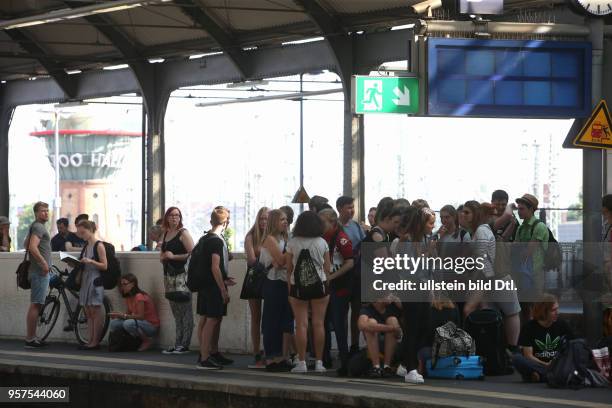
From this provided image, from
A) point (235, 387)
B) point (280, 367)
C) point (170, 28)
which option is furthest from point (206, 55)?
point (235, 387)

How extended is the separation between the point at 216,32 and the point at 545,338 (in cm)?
1572

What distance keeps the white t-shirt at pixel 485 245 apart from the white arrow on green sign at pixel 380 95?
126cm

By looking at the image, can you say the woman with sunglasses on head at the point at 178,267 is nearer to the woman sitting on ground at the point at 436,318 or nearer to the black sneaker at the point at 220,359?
the black sneaker at the point at 220,359

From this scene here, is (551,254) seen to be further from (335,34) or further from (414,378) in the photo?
(335,34)

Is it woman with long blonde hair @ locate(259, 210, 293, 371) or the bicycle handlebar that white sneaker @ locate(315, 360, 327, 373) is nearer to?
woman with long blonde hair @ locate(259, 210, 293, 371)

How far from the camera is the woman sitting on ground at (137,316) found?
13266 millimetres

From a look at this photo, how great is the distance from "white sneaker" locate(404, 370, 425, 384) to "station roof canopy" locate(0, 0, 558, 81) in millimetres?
10684

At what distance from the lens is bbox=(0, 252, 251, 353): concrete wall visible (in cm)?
1278

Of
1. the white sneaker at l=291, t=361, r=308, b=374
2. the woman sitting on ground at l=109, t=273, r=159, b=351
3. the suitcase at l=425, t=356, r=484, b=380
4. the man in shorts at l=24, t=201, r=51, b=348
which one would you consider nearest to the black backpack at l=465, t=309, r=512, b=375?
the suitcase at l=425, t=356, r=484, b=380

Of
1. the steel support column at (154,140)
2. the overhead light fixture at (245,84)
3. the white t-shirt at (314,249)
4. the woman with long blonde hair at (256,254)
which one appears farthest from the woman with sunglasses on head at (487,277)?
the steel support column at (154,140)

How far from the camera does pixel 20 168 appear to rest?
10488 centimetres

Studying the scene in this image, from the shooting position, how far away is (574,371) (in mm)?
9500

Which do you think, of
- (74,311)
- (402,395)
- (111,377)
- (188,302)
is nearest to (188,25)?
(74,311)

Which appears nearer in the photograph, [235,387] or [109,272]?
[235,387]
